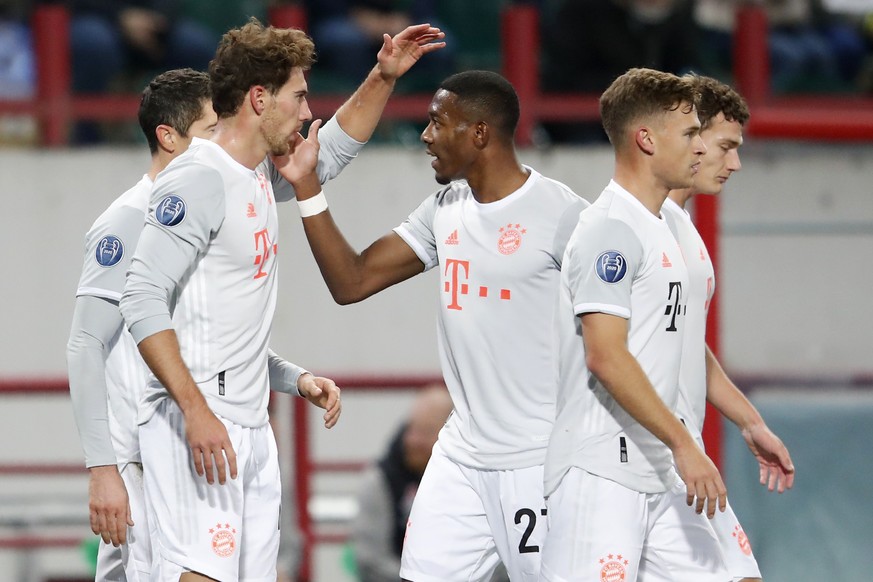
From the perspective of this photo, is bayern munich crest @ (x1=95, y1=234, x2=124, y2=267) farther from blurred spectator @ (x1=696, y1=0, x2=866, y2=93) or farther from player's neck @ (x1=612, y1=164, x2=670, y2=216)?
blurred spectator @ (x1=696, y1=0, x2=866, y2=93)

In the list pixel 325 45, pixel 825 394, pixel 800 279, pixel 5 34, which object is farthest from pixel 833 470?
pixel 5 34

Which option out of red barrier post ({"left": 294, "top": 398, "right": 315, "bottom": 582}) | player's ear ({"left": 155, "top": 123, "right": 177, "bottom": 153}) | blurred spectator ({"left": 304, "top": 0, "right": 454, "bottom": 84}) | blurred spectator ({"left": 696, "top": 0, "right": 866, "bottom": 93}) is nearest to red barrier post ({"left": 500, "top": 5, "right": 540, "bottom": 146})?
blurred spectator ({"left": 304, "top": 0, "right": 454, "bottom": 84})

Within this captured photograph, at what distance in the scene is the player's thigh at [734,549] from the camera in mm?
3979

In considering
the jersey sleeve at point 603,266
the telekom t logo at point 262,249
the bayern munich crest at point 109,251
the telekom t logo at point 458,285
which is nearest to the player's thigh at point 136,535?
the bayern munich crest at point 109,251

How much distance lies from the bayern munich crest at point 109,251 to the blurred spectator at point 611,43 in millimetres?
4419

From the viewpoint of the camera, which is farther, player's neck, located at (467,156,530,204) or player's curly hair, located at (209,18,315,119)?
player's neck, located at (467,156,530,204)

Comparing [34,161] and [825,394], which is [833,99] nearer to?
[825,394]

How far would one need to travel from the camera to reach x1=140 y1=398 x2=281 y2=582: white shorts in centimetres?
353

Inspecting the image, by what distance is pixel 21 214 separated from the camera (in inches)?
290

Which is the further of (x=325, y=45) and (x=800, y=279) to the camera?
(x=325, y=45)

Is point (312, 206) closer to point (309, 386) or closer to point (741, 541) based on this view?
point (309, 386)

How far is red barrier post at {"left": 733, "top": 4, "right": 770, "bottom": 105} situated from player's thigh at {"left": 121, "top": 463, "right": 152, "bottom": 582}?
505 cm

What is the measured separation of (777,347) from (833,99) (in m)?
1.98

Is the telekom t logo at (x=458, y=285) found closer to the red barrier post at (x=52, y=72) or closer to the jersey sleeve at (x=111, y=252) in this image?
the jersey sleeve at (x=111, y=252)
